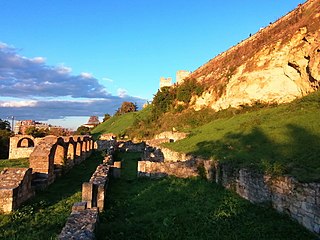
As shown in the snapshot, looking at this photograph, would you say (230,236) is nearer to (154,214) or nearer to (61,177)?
(154,214)

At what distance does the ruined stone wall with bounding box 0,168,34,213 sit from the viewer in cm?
888

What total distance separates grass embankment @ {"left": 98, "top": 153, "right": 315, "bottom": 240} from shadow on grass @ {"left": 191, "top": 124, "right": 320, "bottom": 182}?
113 cm

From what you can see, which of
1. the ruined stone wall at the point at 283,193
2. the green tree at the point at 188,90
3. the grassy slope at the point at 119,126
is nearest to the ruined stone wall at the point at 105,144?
the green tree at the point at 188,90

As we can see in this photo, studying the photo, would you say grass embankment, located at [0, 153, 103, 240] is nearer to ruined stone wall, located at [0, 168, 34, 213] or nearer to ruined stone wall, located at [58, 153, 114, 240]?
ruined stone wall, located at [0, 168, 34, 213]

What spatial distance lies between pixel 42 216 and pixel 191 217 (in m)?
4.12

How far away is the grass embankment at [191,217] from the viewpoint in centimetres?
697

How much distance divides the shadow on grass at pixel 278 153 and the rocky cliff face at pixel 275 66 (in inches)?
362

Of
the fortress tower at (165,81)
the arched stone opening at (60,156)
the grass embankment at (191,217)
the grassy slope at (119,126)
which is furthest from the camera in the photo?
the fortress tower at (165,81)

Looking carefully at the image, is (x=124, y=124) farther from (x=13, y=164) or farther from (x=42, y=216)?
(x=42, y=216)

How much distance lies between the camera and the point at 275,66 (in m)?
25.2

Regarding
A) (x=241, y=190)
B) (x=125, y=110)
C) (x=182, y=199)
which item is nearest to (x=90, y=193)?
(x=182, y=199)

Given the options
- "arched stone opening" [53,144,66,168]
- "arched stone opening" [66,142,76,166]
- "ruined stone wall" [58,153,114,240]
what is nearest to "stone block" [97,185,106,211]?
"ruined stone wall" [58,153,114,240]

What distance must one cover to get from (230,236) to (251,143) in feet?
22.7

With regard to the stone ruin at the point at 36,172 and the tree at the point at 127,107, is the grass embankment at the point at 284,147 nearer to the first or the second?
the stone ruin at the point at 36,172
